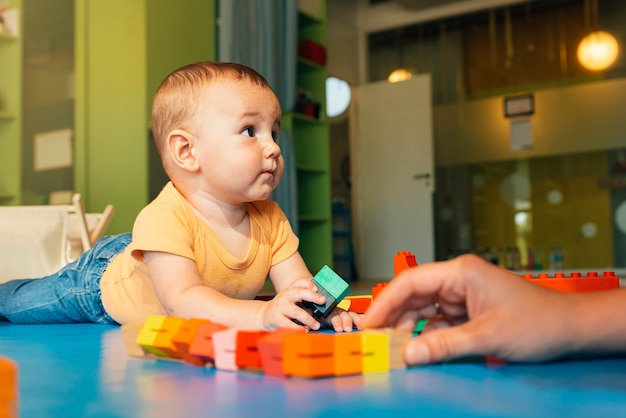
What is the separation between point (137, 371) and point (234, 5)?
3.32 metres

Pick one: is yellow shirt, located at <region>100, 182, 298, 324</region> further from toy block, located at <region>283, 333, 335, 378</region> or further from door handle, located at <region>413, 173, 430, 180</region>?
door handle, located at <region>413, 173, 430, 180</region>

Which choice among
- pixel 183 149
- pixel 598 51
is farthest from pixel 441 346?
pixel 598 51

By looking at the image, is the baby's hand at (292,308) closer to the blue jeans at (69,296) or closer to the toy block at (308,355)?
the toy block at (308,355)

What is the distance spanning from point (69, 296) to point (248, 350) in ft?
2.89

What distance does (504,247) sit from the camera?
600 centimetres

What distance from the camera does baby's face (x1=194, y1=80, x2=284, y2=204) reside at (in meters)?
1.04

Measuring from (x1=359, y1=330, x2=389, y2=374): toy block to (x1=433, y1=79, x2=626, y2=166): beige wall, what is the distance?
553cm

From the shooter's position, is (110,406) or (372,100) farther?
(372,100)

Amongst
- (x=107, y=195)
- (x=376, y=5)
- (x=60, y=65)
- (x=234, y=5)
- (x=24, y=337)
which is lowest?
(x=24, y=337)

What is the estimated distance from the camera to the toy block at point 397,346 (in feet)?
1.86

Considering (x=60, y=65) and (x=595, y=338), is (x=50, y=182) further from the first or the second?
(x=595, y=338)

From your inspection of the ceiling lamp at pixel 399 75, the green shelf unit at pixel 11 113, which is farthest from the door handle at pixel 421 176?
the green shelf unit at pixel 11 113

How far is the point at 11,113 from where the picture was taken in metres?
2.96

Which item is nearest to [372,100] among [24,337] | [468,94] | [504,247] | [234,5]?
[468,94]
